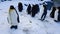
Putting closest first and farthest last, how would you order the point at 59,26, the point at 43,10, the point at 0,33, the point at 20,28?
1. the point at 0,33
2. the point at 20,28
3. the point at 59,26
4. the point at 43,10

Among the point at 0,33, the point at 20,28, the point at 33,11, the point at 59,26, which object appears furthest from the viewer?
the point at 33,11

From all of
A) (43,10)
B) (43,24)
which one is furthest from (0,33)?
(43,10)

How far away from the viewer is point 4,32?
10500 mm

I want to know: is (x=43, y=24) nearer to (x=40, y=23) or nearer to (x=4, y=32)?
(x=40, y=23)

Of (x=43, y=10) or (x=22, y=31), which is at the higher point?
(x=43, y=10)

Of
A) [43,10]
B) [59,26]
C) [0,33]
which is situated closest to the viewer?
[0,33]

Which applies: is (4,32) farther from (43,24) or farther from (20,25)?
(43,24)

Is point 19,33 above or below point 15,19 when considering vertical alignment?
below

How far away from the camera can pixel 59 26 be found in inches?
493

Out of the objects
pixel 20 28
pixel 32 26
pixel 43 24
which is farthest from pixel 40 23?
pixel 20 28

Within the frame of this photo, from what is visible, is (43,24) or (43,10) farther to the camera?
(43,10)

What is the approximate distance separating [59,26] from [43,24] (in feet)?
3.25

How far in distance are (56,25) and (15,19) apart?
10.4ft

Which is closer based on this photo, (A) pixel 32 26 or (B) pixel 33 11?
(A) pixel 32 26
